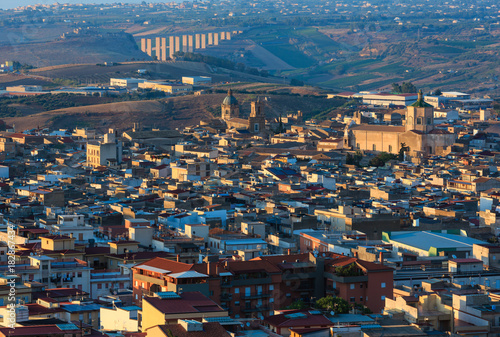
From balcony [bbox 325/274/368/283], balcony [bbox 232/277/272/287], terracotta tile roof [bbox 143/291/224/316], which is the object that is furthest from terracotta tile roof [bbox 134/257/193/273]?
balcony [bbox 325/274/368/283]

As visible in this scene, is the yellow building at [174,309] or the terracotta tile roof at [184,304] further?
the terracotta tile roof at [184,304]

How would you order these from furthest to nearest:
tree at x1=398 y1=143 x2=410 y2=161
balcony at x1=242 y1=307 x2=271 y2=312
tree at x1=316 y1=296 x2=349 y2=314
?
tree at x1=398 y1=143 x2=410 y2=161 < balcony at x1=242 y1=307 x2=271 y2=312 < tree at x1=316 y1=296 x2=349 y2=314

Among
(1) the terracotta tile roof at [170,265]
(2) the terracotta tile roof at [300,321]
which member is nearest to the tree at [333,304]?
(2) the terracotta tile roof at [300,321]

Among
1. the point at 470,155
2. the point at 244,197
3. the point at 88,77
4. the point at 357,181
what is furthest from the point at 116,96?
the point at 244,197

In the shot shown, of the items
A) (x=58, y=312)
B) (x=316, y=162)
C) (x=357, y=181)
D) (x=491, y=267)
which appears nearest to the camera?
(x=58, y=312)

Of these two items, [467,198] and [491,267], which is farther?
[467,198]

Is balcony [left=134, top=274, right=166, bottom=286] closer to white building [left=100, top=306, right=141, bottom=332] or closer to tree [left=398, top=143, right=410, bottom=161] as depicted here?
white building [left=100, top=306, right=141, bottom=332]

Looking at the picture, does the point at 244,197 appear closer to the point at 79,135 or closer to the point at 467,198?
the point at 467,198

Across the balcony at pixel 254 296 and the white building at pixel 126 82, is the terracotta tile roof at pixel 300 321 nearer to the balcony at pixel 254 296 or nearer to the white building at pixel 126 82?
the balcony at pixel 254 296
